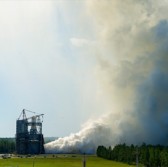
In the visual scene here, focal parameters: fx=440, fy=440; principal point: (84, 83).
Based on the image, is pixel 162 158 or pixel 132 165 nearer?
pixel 162 158

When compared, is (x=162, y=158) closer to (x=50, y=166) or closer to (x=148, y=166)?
(x=148, y=166)

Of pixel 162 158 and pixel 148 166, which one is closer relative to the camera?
pixel 162 158

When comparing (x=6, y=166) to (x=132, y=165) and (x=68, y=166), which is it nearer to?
(x=68, y=166)

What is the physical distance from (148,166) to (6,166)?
63.4m

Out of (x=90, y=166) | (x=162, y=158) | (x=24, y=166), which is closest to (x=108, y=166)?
(x=90, y=166)

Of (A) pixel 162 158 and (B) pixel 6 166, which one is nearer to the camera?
(A) pixel 162 158

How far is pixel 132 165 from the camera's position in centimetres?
19838

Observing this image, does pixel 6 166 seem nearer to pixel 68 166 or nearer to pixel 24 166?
pixel 24 166

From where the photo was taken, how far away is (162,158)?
601 ft

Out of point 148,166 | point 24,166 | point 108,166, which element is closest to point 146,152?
point 148,166

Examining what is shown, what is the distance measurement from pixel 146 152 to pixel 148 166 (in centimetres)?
628

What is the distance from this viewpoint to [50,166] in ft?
642

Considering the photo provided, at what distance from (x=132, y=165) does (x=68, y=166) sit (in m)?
28.8

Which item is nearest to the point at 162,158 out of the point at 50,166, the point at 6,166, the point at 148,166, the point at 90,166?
the point at 148,166
